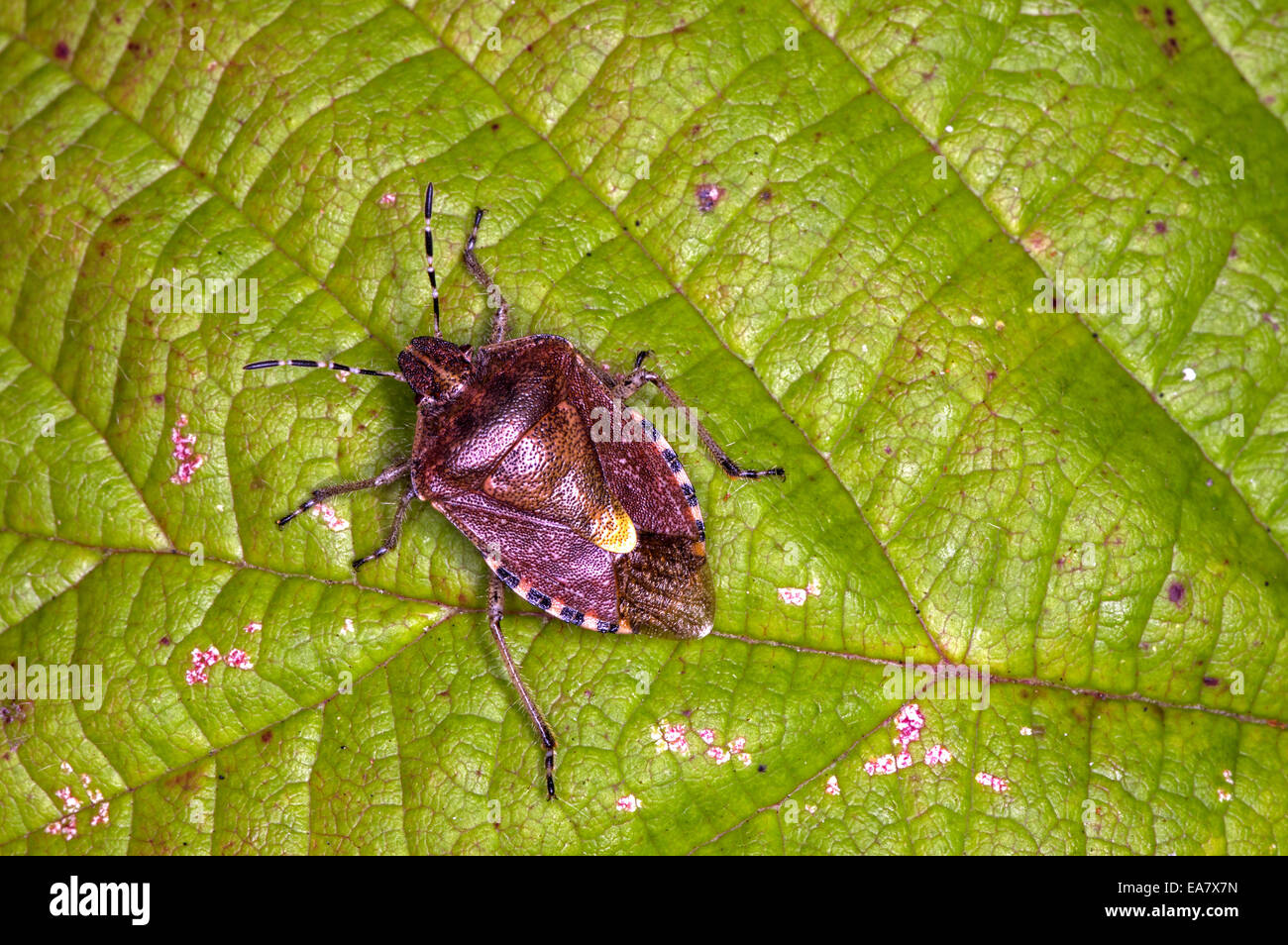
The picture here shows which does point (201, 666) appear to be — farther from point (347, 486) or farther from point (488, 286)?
point (488, 286)

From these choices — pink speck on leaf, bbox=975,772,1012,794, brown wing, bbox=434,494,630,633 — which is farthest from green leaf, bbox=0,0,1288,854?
brown wing, bbox=434,494,630,633

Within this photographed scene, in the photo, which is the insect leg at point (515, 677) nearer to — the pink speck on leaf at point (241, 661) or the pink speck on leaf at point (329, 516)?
the pink speck on leaf at point (329, 516)

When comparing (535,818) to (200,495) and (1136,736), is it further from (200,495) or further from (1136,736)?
(1136,736)

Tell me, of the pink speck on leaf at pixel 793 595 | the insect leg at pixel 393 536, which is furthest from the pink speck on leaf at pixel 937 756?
the insect leg at pixel 393 536

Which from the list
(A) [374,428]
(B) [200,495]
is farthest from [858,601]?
(B) [200,495]

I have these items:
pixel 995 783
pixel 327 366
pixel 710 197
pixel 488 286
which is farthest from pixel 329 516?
pixel 995 783

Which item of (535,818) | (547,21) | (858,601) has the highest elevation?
(547,21)

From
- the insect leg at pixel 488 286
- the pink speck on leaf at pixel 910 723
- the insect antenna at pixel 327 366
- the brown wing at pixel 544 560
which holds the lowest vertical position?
the pink speck on leaf at pixel 910 723

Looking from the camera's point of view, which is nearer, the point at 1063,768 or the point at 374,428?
the point at 1063,768
